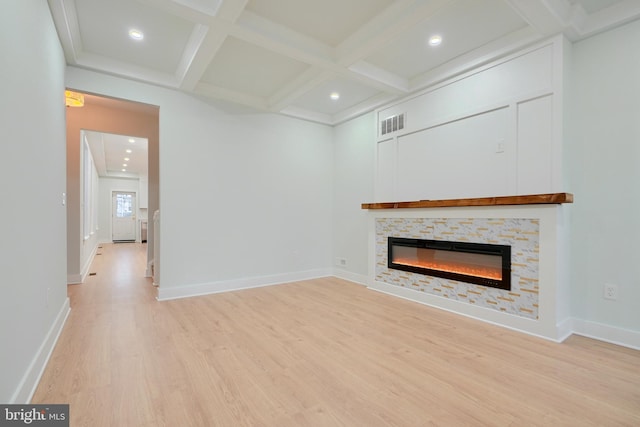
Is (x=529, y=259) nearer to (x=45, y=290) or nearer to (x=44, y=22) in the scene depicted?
(x=45, y=290)

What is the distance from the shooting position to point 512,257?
2.82 m

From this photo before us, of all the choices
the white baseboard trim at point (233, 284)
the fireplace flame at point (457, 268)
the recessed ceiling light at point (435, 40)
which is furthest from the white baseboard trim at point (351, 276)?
the recessed ceiling light at point (435, 40)

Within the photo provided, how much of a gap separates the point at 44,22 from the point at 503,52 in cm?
392

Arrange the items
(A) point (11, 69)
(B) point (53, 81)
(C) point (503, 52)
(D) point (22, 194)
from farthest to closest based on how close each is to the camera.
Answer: (C) point (503, 52)
(B) point (53, 81)
(D) point (22, 194)
(A) point (11, 69)

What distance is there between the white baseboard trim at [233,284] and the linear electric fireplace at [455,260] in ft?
4.93

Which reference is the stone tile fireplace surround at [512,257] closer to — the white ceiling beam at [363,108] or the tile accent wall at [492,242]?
the tile accent wall at [492,242]

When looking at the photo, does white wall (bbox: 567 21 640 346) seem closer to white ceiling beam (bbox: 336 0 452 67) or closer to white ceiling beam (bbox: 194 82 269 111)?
white ceiling beam (bbox: 336 0 452 67)

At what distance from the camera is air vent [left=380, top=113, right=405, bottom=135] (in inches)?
160

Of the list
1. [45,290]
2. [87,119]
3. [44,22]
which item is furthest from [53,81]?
[87,119]

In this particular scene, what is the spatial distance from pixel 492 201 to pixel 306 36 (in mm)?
2429

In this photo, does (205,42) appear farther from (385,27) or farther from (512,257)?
(512,257)

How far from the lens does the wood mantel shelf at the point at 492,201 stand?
247 centimetres

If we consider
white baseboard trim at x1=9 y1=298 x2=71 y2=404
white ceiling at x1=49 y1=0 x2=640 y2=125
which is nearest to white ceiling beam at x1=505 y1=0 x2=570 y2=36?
white ceiling at x1=49 y1=0 x2=640 y2=125

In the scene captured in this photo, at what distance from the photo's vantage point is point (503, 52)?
9.65 ft
